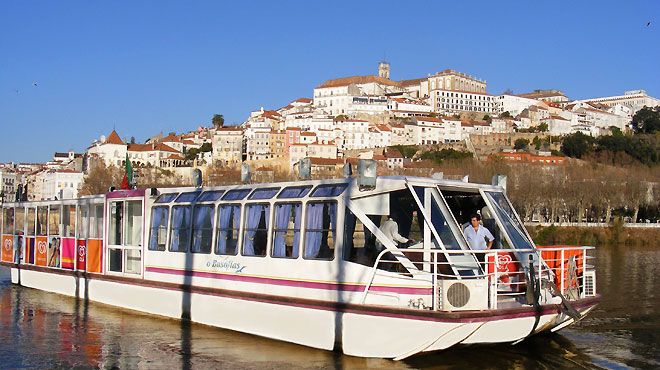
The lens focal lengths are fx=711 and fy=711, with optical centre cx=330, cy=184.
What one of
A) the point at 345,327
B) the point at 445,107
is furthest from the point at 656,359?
the point at 445,107

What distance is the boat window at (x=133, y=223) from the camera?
17188 millimetres

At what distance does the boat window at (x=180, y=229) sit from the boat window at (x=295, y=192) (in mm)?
3142

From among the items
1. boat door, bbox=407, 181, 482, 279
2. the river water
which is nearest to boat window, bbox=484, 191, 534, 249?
boat door, bbox=407, 181, 482, 279

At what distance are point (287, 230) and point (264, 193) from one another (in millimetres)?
1156

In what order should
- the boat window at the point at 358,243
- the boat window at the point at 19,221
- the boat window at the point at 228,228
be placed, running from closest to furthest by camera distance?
1. the boat window at the point at 358,243
2. the boat window at the point at 228,228
3. the boat window at the point at 19,221

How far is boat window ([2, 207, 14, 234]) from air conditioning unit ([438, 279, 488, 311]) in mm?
18138

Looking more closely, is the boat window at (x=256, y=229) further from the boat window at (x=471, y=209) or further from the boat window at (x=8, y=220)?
the boat window at (x=8, y=220)

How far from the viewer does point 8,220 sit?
81.2 feet

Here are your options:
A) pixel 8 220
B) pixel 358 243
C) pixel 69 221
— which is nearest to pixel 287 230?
pixel 358 243

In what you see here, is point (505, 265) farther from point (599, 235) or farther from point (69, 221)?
point (599, 235)

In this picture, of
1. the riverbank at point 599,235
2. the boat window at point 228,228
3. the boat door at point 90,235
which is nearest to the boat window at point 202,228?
the boat window at point 228,228

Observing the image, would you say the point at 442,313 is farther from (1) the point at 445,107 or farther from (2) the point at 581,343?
(1) the point at 445,107

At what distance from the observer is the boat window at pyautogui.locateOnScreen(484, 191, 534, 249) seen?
12438mm

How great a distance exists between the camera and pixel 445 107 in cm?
17962
